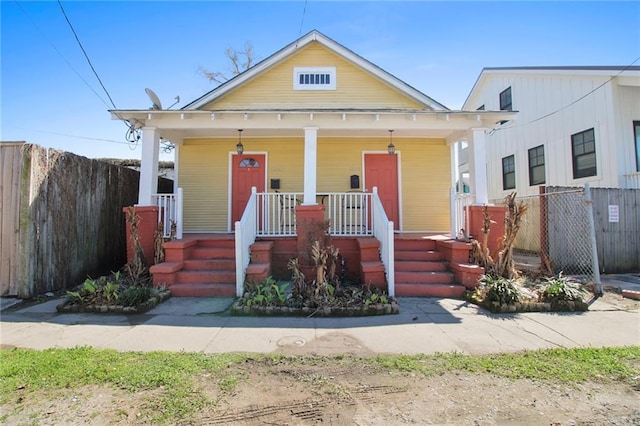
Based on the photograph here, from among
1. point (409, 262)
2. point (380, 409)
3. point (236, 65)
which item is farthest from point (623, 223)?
point (236, 65)

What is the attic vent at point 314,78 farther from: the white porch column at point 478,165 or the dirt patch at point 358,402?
the dirt patch at point 358,402

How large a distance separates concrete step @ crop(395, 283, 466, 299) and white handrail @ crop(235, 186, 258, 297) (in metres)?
2.81

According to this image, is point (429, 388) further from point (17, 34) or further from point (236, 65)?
point (236, 65)

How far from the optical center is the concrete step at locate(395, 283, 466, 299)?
5484mm

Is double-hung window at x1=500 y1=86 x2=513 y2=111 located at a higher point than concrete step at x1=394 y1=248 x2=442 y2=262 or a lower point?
higher

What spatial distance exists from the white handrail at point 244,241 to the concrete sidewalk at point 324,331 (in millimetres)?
555

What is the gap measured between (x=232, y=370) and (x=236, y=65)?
712 inches

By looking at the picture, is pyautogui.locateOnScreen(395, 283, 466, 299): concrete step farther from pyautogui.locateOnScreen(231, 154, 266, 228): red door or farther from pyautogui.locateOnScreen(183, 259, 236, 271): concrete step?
pyautogui.locateOnScreen(231, 154, 266, 228): red door

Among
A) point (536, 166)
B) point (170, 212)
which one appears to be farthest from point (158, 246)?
point (536, 166)

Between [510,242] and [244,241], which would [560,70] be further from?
[244,241]

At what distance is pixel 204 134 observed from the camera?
8.20 m

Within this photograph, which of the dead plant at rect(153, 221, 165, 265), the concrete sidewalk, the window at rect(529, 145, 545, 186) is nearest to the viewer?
the concrete sidewalk

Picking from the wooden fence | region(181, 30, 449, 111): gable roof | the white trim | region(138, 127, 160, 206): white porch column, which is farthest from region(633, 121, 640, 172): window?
region(138, 127, 160, 206): white porch column

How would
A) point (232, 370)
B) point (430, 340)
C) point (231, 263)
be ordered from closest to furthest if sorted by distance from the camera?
point (232, 370) → point (430, 340) → point (231, 263)
